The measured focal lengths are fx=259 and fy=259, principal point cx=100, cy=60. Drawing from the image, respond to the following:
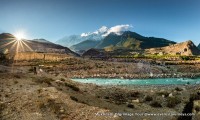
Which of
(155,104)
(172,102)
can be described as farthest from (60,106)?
(172,102)

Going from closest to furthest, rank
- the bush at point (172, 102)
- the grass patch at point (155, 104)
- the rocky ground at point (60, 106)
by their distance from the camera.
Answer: the rocky ground at point (60, 106) < the grass patch at point (155, 104) < the bush at point (172, 102)

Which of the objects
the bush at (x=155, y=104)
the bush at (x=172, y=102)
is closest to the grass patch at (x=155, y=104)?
the bush at (x=155, y=104)

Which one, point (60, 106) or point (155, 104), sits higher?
point (60, 106)

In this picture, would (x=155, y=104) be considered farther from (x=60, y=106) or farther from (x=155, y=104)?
(x=60, y=106)

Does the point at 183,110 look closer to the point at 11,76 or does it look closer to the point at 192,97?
the point at 192,97

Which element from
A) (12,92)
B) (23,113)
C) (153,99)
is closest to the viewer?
(23,113)

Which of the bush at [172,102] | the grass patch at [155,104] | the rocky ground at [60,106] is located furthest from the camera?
the bush at [172,102]

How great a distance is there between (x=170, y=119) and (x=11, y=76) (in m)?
20.3

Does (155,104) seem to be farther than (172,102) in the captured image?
No

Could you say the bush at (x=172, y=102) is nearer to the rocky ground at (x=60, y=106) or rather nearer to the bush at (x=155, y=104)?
the rocky ground at (x=60, y=106)

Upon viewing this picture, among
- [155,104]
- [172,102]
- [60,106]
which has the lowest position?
[155,104]

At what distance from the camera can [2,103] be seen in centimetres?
2248

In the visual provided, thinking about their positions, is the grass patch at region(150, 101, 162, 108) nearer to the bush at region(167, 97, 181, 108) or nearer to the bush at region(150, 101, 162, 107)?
the bush at region(150, 101, 162, 107)

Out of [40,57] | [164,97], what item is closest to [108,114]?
[164,97]
